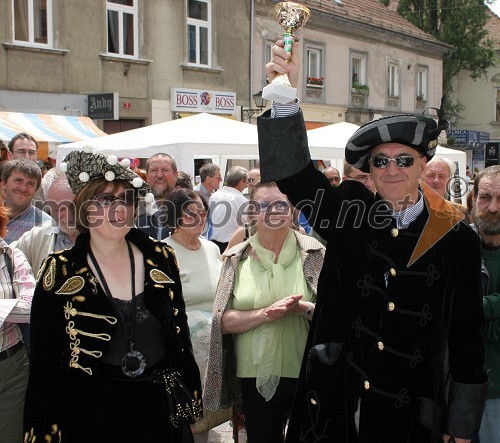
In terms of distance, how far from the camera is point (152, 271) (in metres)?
2.70

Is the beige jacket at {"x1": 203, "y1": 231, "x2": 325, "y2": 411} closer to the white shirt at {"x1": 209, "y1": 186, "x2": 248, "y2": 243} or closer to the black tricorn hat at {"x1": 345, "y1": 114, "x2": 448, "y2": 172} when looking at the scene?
the black tricorn hat at {"x1": 345, "y1": 114, "x2": 448, "y2": 172}

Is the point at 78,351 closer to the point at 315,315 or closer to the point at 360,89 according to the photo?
the point at 315,315

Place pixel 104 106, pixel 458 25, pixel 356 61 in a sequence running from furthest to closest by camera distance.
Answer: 1. pixel 458 25
2. pixel 356 61
3. pixel 104 106

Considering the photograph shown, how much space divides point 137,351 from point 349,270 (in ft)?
3.06

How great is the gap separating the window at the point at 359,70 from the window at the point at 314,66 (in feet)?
6.60

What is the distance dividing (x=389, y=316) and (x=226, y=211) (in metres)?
4.74

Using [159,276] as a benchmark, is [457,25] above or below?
above

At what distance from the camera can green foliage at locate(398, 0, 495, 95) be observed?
29.1 m

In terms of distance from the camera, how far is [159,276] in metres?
2.70

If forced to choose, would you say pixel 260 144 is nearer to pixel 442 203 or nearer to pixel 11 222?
pixel 442 203

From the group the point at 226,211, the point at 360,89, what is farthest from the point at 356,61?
the point at 226,211

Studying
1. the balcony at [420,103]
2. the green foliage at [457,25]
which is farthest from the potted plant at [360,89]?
the green foliage at [457,25]

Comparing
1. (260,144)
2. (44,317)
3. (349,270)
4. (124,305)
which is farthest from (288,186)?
(44,317)

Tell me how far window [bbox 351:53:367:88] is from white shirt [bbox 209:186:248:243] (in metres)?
15.9
